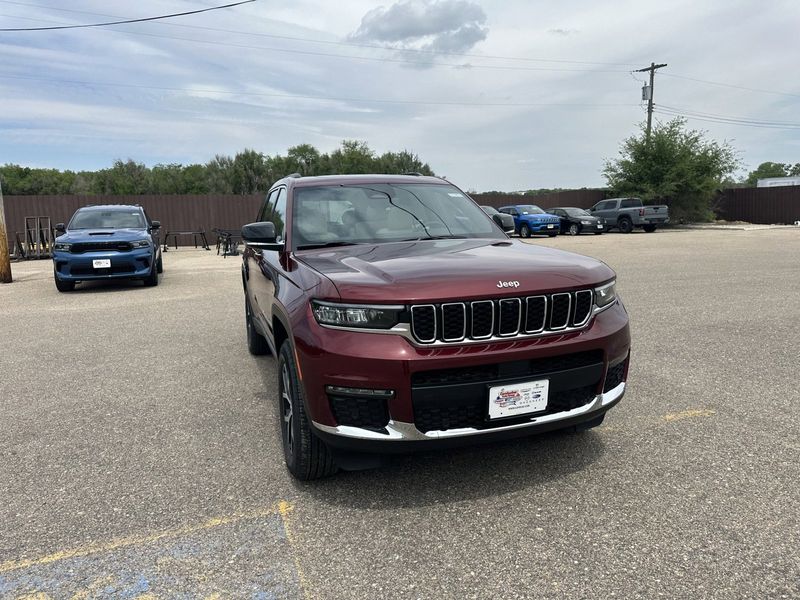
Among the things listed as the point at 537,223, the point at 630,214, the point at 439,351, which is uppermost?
the point at 630,214

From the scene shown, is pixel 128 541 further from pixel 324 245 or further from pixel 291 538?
pixel 324 245

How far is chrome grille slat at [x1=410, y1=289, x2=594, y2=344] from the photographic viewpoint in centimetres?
253

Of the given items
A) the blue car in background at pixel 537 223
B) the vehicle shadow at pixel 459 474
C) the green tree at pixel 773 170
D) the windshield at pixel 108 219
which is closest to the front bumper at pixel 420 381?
the vehicle shadow at pixel 459 474

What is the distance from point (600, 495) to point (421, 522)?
94 centimetres

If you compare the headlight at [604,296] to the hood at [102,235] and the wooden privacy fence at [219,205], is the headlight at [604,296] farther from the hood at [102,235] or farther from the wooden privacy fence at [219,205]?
the wooden privacy fence at [219,205]

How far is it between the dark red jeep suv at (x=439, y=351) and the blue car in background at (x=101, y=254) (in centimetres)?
834

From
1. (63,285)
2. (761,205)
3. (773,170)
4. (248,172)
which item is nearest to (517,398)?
(63,285)

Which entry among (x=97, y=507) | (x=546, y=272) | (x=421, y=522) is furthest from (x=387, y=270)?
(x=97, y=507)

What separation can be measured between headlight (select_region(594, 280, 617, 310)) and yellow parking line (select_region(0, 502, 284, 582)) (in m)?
1.90

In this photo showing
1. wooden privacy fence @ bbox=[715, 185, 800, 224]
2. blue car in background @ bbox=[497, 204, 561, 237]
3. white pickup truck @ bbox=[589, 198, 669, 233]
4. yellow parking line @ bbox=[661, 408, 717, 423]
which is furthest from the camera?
wooden privacy fence @ bbox=[715, 185, 800, 224]

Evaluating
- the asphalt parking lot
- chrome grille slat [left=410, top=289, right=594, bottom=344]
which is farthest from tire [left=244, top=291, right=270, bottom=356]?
chrome grille slat [left=410, top=289, right=594, bottom=344]

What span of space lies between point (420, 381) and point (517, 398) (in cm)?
48

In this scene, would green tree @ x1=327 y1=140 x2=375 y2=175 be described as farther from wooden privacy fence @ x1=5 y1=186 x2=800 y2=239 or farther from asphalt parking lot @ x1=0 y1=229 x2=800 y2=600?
asphalt parking lot @ x1=0 y1=229 x2=800 y2=600

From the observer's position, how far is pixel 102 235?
34.0 ft
